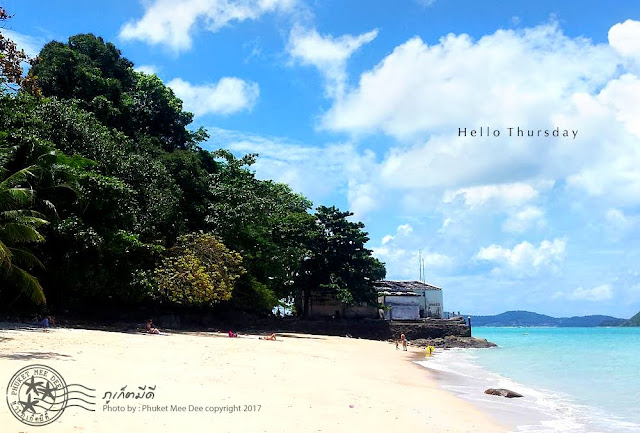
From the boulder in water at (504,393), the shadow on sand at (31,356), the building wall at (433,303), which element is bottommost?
the boulder in water at (504,393)

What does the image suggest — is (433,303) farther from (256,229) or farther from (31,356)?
(31,356)

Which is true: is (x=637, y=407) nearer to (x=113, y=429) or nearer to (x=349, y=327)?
(x=113, y=429)

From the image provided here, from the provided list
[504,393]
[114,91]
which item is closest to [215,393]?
[504,393]

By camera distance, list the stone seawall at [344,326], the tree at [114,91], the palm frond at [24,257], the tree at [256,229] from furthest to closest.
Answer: the stone seawall at [344,326]
the tree at [256,229]
the tree at [114,91]
the palm frond at [24,257]

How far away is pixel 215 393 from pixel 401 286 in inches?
1798

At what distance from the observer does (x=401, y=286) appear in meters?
53.3

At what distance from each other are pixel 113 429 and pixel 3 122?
57.4 ft

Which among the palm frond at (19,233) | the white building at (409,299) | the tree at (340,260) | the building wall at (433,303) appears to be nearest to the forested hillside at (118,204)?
the palm frond at (19,233)

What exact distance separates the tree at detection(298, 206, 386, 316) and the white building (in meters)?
6.18

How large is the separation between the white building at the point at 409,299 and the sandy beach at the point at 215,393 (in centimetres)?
3333

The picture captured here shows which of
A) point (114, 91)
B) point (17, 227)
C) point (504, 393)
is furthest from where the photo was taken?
point (114, 91)

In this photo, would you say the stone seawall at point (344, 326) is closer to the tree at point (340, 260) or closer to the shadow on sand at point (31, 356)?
the tree at point (340, 260)

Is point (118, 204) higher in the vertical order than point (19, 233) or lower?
higher

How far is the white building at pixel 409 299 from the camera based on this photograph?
161 feet
